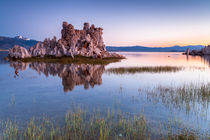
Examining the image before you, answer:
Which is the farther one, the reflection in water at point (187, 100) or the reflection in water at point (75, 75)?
the reflection in water at point (75, 75)

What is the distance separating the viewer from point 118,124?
9539 millimetres

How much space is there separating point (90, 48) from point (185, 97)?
230 feet

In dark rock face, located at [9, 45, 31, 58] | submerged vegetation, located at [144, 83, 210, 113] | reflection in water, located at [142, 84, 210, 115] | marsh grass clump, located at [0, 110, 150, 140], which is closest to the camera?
marsh grass clump, located at [0, 110, 150, 140]

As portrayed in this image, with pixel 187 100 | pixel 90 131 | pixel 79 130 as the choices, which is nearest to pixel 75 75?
pixel 187 100

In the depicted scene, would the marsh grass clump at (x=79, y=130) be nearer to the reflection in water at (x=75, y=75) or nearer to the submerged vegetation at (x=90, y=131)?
the submerged vegetation at (x=90, y=131)

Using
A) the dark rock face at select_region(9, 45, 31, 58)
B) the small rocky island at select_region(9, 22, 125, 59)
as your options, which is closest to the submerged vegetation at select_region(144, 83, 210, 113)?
the small rocky island at select_region(9, 22, 125, 59)

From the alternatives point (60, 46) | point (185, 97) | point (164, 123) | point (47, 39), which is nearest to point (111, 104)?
point (164, 123)

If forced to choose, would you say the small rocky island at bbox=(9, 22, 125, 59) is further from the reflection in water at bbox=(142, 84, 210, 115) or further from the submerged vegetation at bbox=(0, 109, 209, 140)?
the submerged vegetation at bbox=(0, 109, 209, 140)

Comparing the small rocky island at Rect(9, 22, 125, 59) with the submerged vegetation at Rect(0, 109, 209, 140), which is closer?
the submerged vegetation at Rect(0, 109, 209, 140)

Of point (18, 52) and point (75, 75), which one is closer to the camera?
point (75, 75)

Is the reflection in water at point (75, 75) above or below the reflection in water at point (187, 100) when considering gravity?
above

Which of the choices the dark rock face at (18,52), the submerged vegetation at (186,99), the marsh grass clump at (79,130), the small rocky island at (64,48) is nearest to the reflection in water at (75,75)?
the submerged vegetation at (186,99)

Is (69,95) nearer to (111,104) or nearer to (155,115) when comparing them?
(111,104)

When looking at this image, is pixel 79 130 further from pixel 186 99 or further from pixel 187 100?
pixel 186 99
